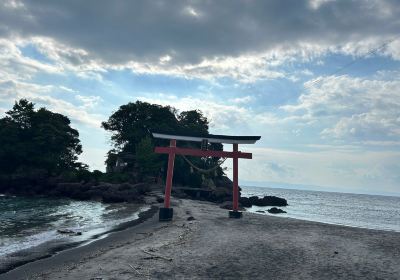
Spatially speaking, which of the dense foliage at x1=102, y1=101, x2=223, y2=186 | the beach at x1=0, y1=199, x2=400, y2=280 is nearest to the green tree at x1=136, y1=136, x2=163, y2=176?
the dense foliage at x1=102, y1=101, x2=223, y2=186

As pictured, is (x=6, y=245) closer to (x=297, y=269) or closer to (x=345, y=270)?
(x=297, y=269)

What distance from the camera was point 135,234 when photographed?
603 inches

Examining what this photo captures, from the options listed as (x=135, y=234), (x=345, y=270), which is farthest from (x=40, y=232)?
(x=345, y=270)

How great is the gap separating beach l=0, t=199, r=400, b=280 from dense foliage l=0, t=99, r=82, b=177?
147ft

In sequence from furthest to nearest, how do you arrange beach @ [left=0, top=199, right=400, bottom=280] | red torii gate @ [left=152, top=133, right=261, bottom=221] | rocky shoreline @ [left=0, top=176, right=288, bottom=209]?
1. rocky shoreline @ [left=0, top=176, right=288, bottom=209]
2. red torii gate @ [left=152, top=133, right=261, bottom=221]
3. beach @ [left=0, top=199, right=400, bottom=280]

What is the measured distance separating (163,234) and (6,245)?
251 inches

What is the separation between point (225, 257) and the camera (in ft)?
33.9

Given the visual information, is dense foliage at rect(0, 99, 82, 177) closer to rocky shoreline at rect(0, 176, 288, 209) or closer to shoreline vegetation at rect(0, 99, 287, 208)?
shoreline vegetation at rect(0, 99, 287, 208)

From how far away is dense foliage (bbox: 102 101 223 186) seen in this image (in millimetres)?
55031

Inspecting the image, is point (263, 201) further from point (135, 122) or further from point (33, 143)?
point (33, 143)

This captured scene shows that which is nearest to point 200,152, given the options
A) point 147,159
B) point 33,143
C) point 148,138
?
point 147,159

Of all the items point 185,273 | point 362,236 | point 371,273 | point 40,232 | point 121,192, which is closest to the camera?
point 185,273

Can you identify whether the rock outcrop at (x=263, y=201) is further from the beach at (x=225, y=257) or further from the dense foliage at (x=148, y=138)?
the beach at (x=225, y=257)

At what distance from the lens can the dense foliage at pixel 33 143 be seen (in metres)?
53.3
